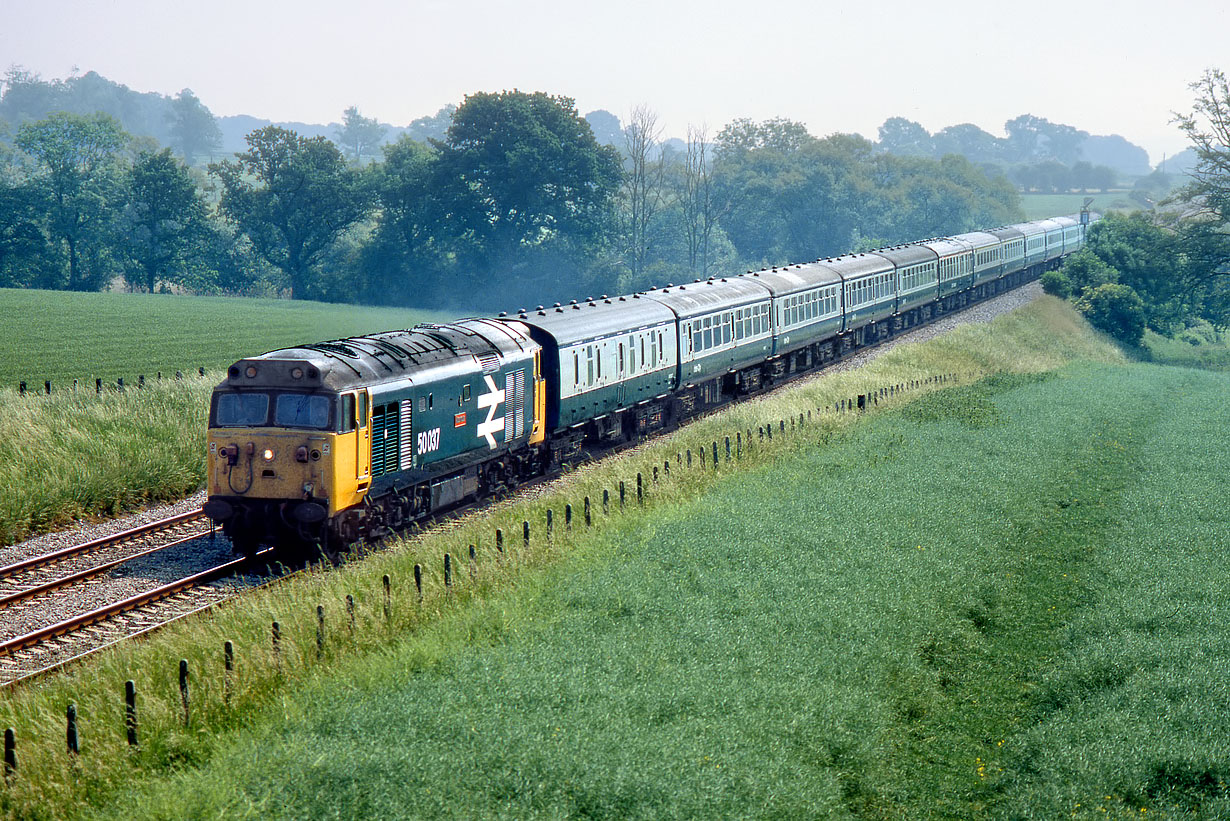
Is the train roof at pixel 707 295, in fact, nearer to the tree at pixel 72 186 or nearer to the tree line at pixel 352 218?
the tree line at pixel 352 218

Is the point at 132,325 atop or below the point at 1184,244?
below

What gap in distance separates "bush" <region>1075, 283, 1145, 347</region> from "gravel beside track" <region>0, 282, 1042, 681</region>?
6524 cm

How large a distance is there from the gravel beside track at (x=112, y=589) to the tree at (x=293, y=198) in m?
72.1

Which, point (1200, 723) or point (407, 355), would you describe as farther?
point (407, 355)

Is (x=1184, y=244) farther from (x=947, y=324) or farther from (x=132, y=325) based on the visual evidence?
(x=132, y=325)

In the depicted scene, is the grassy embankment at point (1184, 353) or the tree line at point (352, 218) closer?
the grassy embankment at point (1184, 353)

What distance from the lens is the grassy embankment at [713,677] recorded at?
36.7ft

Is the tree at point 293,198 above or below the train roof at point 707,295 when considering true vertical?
above

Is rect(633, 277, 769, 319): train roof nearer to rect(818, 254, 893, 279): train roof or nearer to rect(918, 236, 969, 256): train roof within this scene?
rect(818, 254, 893, 279): train roof

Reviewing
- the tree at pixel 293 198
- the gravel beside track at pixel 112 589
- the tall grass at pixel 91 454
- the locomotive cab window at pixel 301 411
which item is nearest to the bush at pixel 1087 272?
the tree at pixel 293 198

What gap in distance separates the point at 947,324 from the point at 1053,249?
39738mm

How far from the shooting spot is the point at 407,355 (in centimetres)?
2080

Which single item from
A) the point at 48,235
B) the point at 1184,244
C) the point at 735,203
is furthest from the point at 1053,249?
the point at 48,235

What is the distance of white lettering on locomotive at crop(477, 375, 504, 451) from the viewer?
902 inches
